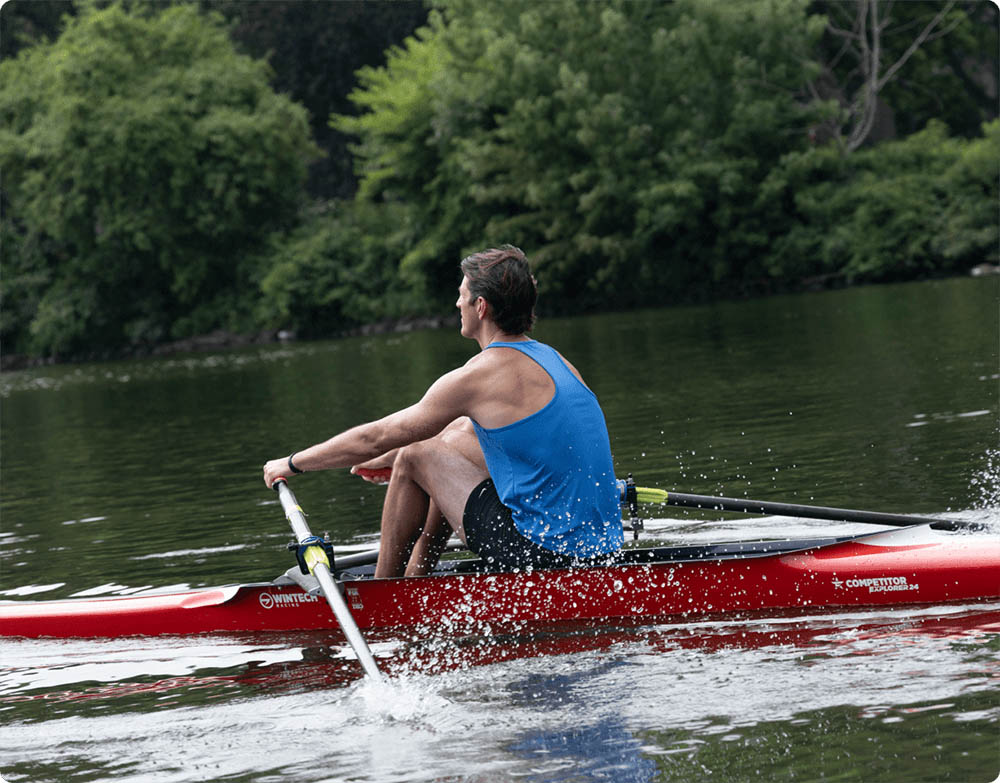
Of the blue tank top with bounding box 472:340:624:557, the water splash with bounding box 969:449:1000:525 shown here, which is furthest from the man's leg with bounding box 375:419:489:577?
the water splash with bounding box 969:449:1000:525

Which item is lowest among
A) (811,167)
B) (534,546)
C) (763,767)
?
(763,767)

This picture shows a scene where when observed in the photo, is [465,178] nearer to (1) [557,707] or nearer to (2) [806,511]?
(2) [806,511]

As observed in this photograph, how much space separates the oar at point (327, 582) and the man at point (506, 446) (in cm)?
29

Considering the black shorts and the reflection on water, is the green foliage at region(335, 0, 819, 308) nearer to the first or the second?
the black shorts

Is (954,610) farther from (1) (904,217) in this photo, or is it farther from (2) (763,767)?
(1) (904,217)

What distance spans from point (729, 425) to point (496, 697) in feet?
25.7

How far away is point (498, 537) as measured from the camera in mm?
6465

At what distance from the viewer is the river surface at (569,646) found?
4867mm

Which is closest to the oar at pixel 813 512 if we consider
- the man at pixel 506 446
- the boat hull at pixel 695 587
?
the boat hull at pixel 695 587

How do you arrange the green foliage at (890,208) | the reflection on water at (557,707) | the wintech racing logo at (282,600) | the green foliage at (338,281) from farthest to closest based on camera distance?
the green foliage at (338,281) → the green foliage at (890,208) → the wintech racing logo at (282,600) → the reflection on water at (557,707)

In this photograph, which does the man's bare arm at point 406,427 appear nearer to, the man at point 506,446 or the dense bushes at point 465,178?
the man at point 506,446

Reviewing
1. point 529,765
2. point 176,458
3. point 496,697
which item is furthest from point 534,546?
point 176,458

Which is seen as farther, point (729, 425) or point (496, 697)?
point (729, 425)

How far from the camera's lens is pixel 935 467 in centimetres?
978
